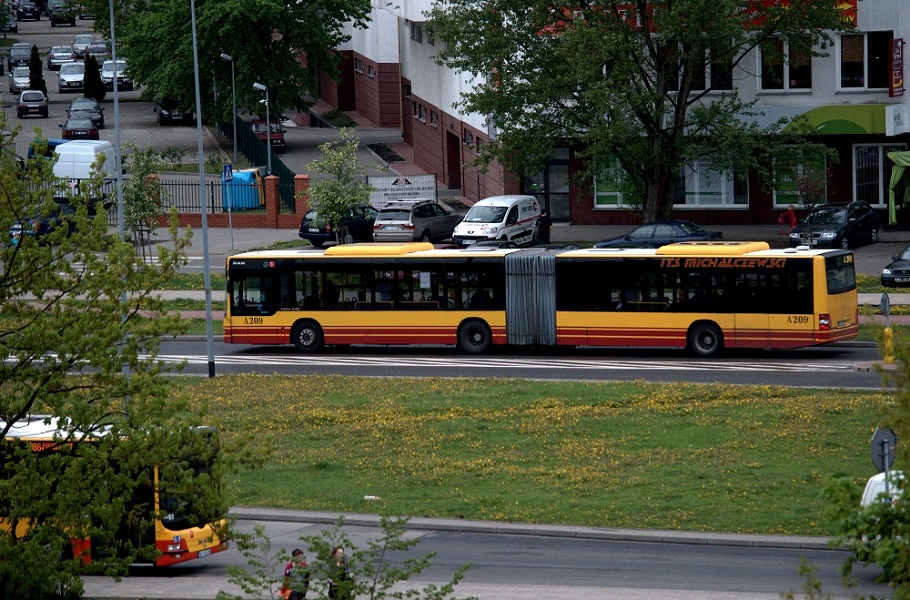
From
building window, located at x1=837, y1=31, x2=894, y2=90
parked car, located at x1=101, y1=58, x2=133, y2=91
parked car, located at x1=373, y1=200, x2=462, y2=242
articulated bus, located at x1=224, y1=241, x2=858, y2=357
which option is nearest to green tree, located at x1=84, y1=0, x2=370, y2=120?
parked car, located at x1=101, y1=58, x2=133, y2=91

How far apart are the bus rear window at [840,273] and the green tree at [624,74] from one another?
14187 mm

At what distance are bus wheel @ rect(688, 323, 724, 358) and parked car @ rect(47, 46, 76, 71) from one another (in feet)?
240

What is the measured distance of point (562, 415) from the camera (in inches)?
1013

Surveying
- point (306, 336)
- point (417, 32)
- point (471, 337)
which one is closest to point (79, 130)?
point (417, 32)

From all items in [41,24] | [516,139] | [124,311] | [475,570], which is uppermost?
[41,24]

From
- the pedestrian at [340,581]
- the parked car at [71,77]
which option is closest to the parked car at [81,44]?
the parked car at [71,77]

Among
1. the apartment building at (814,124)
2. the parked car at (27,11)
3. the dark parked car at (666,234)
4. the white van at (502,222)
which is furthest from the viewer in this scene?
the parked car at (27,11)

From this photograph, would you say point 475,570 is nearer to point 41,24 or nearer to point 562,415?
point 562,415

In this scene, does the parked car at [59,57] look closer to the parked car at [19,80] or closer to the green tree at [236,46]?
the parked car at [19,80]

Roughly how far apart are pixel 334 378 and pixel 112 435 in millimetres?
16810

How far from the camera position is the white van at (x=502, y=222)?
1908 inches

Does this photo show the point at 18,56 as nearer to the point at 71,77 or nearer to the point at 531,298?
the point at 71,77

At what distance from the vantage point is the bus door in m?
33.3

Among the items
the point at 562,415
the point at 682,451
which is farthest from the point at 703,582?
the point at 562,415
